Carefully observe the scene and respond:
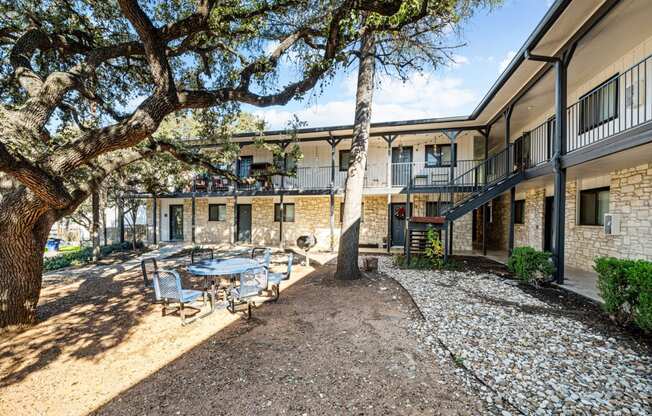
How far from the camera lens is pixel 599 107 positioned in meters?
7.38

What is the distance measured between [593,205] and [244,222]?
14.3 metres

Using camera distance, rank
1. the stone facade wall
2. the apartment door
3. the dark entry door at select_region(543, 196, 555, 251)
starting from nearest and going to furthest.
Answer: the dark entry door at select_region(543, 196, 555, 251) < the stone facade wall < the apartment door

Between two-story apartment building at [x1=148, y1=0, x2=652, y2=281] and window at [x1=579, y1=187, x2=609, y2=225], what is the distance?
0.12 ft

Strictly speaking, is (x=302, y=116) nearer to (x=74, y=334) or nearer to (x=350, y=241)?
(x=350, y=241)

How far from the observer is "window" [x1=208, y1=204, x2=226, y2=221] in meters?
16.4

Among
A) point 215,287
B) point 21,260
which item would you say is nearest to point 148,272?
point 215,287

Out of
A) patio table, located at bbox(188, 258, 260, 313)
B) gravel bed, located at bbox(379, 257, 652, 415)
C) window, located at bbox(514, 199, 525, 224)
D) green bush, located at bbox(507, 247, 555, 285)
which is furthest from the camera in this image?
window, located at bbox(514, 199, 525, 224)

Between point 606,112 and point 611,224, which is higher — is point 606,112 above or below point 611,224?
above

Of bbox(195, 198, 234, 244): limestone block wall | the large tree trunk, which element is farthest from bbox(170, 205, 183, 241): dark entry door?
the large tree trunk

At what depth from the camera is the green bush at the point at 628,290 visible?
376 centimetres

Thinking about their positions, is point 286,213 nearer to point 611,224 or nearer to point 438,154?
point 438,154

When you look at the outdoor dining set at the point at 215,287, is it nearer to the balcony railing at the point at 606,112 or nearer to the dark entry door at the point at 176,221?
the balcony railing at the point at 606,112

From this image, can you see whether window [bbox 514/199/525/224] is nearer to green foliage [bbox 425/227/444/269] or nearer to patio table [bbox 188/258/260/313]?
green foliage [bbox 425/227/444/269]

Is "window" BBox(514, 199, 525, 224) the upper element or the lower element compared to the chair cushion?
upper
